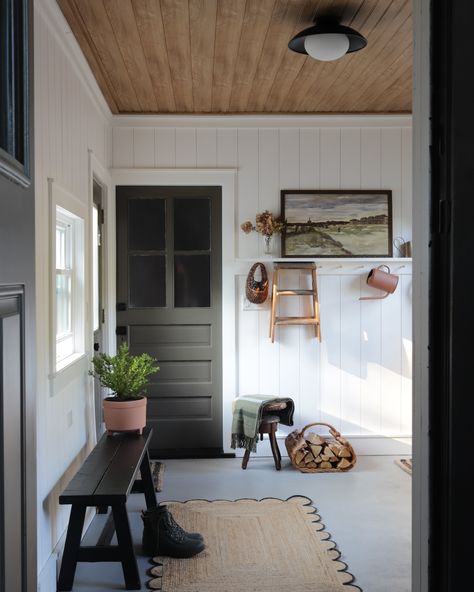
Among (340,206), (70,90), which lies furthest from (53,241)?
(340,206)

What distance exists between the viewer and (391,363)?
517cm

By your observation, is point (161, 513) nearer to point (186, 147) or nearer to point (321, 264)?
point (321, 264)

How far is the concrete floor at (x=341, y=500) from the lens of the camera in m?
3.06

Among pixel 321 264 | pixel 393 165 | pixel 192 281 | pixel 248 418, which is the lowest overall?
pixel 248 418

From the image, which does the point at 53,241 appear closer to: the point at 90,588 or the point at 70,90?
the point at 70,90

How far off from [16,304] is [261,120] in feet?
14.5

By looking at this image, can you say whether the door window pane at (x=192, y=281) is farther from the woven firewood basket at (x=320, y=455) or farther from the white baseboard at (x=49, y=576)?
the white baseboard at (x=49, y=576)

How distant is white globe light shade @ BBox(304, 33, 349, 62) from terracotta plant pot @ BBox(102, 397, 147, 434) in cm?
213

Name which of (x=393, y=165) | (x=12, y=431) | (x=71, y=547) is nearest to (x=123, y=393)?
(x=71, y=547)

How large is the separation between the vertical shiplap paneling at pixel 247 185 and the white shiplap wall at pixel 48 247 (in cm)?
152

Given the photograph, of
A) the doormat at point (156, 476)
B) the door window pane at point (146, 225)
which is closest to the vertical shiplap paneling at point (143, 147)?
the door window pane at point (146, 225)

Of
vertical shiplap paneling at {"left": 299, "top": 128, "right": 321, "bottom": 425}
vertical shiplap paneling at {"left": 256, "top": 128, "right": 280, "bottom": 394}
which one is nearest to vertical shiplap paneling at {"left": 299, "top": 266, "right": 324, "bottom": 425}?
vertical shiplap paneling at {"left": 299, "top": 128, "right": 321, "bottom": 425}

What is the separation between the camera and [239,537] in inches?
136

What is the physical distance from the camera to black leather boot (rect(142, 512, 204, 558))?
10.5 ft
